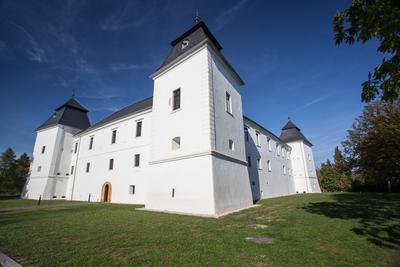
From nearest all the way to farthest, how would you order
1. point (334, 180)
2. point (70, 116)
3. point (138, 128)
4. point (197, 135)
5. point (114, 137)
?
point (197, 135) < point (138, 128) < point (114, 137) < point (70, 116) < point (334, 180)

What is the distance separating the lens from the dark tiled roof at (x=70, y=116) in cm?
2836

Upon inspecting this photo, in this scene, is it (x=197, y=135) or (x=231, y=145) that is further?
(x=231, y=145)

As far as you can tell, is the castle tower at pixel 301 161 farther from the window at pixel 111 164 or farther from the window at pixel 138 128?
the window at pixel 111 164

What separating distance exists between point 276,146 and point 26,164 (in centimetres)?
4996

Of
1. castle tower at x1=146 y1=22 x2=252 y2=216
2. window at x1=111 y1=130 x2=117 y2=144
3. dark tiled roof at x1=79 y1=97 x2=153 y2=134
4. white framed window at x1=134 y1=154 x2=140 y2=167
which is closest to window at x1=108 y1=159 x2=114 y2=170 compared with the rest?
window at x1=111 y1=130 x2=117 y2=144

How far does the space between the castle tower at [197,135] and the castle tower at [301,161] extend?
24.1m

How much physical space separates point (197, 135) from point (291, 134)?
3081 centimetres

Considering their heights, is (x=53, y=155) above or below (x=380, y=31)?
above

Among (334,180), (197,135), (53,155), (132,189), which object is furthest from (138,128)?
(334,180)

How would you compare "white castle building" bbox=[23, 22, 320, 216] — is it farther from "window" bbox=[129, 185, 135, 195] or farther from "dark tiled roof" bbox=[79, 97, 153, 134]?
"dark tiled roof" bbox=[79, 97, 153, 134]

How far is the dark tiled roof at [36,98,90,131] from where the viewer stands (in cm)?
2836

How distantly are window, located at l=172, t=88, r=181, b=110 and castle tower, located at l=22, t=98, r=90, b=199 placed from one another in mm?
22623

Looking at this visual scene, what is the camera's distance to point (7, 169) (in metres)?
36.9

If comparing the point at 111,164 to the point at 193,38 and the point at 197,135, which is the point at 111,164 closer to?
the point at 197,135
